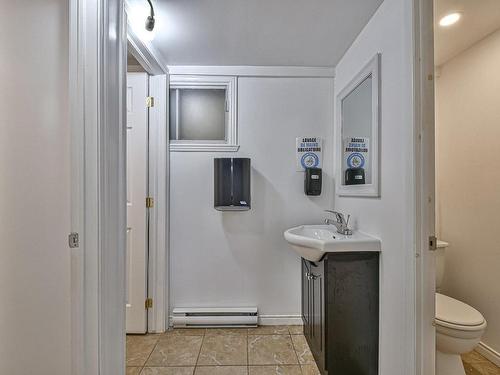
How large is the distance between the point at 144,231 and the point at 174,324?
854mm

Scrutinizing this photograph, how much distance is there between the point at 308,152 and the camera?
243cm

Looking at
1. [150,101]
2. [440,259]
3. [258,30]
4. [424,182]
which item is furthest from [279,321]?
[258,30]

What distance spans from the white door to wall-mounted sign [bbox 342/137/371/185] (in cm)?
166

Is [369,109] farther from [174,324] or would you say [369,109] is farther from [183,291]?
[174,324]

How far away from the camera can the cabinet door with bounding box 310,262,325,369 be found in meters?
1.67

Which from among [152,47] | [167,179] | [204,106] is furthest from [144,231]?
[152,47]

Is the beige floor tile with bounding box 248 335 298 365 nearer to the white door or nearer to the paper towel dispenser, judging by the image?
the white door

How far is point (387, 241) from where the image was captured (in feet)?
5.04

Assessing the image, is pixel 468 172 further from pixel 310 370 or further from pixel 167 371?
pixel 167 371

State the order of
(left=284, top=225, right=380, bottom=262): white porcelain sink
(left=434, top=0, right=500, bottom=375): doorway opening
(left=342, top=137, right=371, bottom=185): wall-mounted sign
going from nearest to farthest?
(left=284, top=225, right=380, bottom=262): white porcelain sink → (left=434, top=0, right=500, bottom=375): doorway opening → (left=342, top=137, right=371, bottom=185): wall-mounted sign

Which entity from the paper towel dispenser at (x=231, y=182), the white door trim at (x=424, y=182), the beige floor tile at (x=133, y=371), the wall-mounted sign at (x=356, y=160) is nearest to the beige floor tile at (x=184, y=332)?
the beige floor tile at (x=133, y=371)

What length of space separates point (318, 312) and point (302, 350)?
502 mm

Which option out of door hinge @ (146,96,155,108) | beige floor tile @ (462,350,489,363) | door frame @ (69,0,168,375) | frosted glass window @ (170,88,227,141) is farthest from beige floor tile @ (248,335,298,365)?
door hinge @ (146,96,155,108)

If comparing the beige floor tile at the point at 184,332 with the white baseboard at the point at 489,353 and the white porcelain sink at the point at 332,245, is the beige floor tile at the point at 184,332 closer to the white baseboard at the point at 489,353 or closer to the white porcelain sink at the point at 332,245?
the white porcelain sink at the point at 332,245
